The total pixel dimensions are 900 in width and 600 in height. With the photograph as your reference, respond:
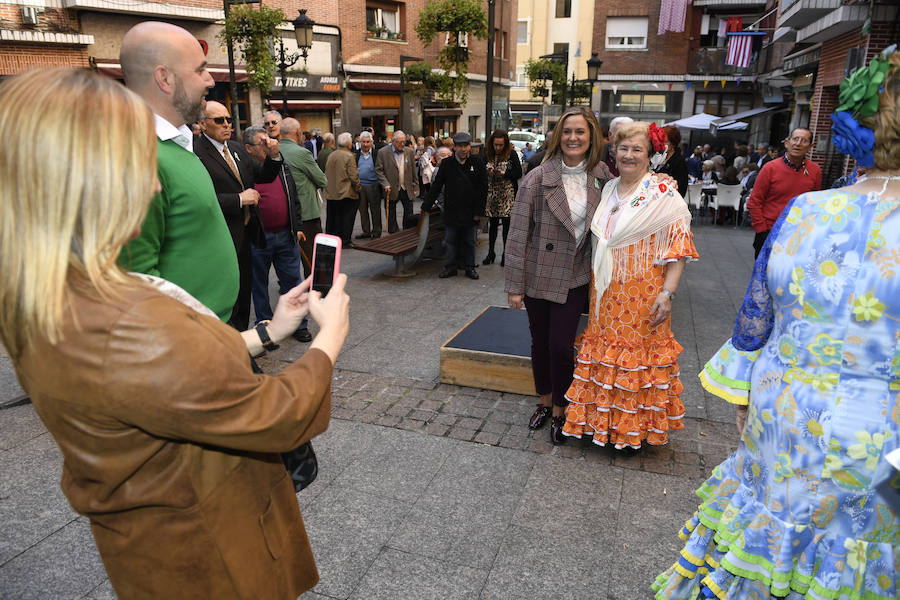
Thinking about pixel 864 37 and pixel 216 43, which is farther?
pixel 216 43

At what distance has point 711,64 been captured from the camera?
3080 centimetres

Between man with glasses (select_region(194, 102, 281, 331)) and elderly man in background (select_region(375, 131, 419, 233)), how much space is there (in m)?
5.41

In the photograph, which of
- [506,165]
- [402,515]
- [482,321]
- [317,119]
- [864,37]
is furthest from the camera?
[317,119]

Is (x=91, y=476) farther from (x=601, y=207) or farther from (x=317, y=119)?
(x=317, y=119)

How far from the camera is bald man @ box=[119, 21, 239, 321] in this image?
2172 mm

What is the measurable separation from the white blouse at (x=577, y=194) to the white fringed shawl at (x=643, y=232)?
0.78 feet

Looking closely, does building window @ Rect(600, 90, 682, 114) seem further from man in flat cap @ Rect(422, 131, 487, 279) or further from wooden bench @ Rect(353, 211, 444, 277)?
man in flat cap @ Rect(422, 131, 487, 279)

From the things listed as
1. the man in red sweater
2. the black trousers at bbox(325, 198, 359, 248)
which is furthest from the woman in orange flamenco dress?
the black trousers at bbox(325, 198, 359, 248)

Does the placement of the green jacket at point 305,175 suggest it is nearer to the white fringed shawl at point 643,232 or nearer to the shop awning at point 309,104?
the white fringed shawl at point 643,232

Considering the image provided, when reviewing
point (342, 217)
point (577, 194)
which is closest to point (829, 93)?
point (342, 217)

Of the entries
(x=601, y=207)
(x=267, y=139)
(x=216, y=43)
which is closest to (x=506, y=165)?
(x=267, y=139)

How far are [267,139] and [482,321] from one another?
257 cm

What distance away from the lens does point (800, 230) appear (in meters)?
1.90

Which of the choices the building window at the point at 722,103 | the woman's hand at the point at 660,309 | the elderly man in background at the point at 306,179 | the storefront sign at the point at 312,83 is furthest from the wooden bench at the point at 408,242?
the building window at the point at 722,103
